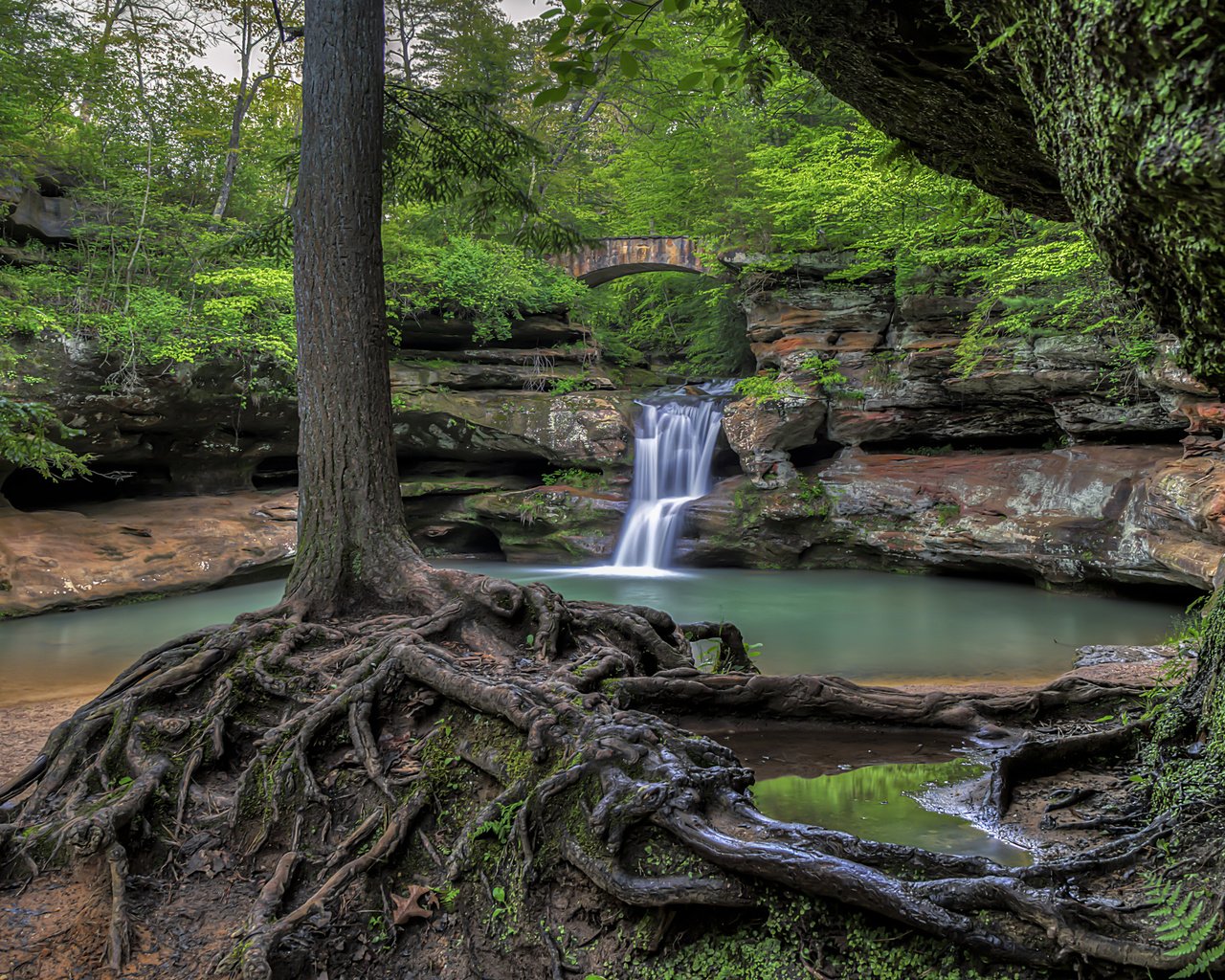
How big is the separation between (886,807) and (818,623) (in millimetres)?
8390

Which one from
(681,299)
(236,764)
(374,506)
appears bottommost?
(236,764)

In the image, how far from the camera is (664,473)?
769 inches

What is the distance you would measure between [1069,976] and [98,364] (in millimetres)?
15836

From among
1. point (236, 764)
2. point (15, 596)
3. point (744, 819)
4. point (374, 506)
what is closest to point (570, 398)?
point (15, 596)

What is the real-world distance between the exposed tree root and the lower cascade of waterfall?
493 inches

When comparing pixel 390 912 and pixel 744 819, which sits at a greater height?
pixel 744 819

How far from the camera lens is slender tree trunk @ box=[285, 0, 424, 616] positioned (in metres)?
5.77

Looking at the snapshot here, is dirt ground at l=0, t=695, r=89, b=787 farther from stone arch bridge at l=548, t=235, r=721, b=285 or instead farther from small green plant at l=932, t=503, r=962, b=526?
stone arch bridge at l=548, t=235, r=721, b=285

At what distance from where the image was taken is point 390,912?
3.37m

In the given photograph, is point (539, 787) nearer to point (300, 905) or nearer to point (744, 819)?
point (744, 819)

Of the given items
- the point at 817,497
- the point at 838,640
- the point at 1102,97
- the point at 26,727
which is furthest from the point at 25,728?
the point at 817,497

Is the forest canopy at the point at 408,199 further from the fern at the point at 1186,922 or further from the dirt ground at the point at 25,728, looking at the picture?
the fern at the point at 1186,922

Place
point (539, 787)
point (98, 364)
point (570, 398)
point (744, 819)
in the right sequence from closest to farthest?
point (744, 819), point (539, 787), point (98, 364), point (570, 398)

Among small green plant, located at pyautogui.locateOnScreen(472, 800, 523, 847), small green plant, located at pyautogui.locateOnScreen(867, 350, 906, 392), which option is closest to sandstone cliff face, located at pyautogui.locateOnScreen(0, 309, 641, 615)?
small green plant, located at pyautogui.locateOnScreen(867, 350, 906, 392)
